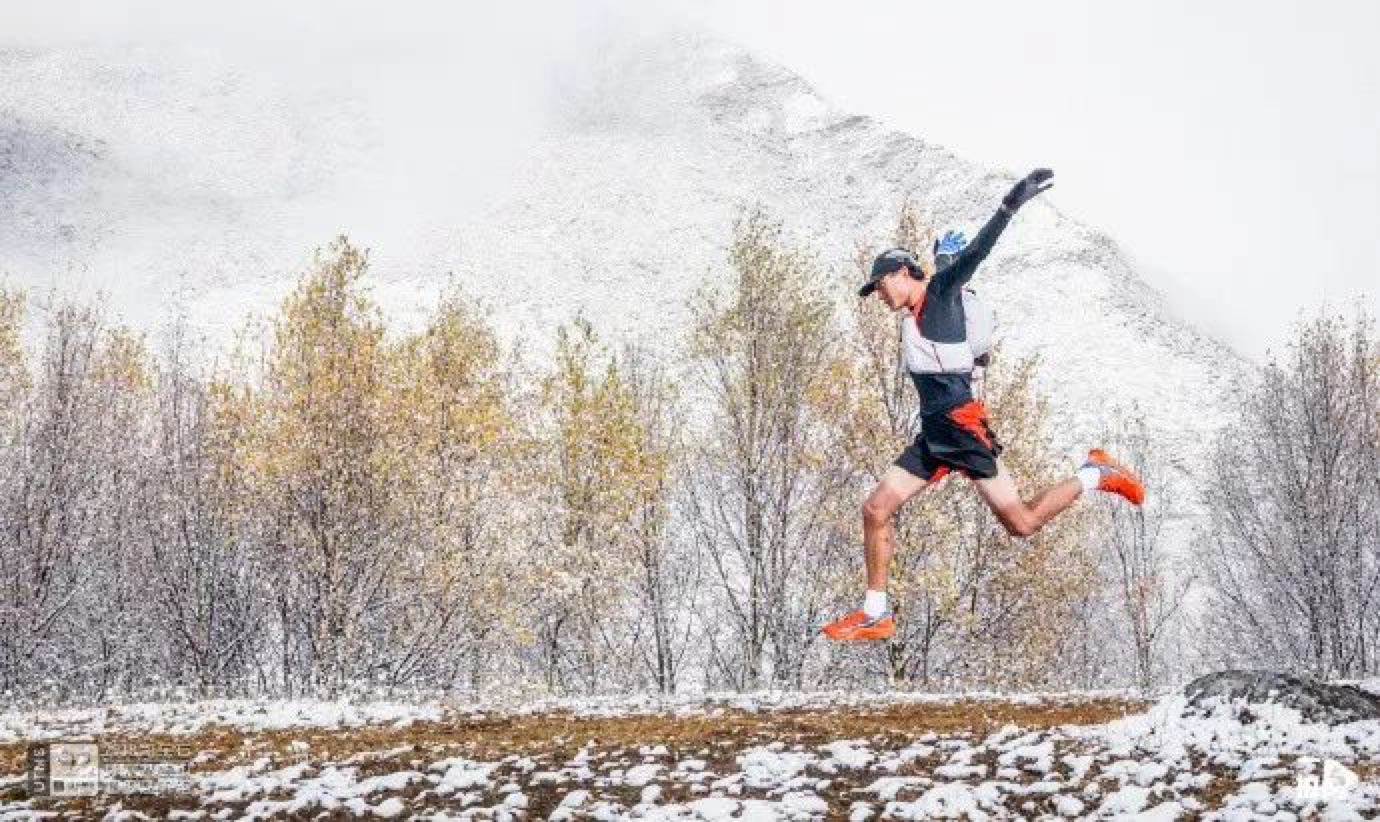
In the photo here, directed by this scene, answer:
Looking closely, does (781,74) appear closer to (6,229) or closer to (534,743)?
(6,229)

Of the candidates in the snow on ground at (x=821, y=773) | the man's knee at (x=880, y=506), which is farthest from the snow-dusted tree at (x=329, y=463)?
the man's knee at (x=880, y=506)

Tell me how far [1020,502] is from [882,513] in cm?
125

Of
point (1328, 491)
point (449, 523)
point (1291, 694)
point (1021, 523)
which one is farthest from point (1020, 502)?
point (1328, 491)

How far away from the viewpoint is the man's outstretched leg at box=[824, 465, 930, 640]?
9461 mm

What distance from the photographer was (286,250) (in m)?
132

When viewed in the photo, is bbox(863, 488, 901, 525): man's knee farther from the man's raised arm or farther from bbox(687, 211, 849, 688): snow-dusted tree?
bbox(687, 211, 849, 688): snow-dusted tree

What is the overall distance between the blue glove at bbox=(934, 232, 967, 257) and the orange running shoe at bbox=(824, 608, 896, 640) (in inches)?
133

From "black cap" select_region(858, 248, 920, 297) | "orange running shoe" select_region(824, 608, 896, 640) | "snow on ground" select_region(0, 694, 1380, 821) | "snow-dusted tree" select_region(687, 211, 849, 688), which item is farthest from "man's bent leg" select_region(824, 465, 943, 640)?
"snow-dusted tree" select_region(687, 211, 849, 688)

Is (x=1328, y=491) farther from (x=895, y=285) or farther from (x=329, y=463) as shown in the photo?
(x=895, y=285)

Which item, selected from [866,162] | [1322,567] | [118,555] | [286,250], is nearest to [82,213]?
[286,250]

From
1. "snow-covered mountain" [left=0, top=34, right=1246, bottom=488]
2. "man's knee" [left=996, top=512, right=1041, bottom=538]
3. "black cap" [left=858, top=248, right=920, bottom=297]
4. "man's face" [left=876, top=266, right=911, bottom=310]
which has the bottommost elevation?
"man's knee" [left=996, top=512, right=1041, bottom=538]

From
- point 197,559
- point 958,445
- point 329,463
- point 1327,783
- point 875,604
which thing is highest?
point 329,463

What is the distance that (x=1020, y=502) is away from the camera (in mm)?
9570

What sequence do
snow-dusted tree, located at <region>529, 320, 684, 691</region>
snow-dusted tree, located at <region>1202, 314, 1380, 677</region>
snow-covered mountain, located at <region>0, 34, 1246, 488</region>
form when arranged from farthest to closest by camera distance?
snow-covered mountain, located at <region>0, 34, 1246, 488</region>, snow-dusted tree, located at <region>1202, 314, 1380, 677</region>, snow-dusted tree, located at <region>529, 320, 684, 691</region>
